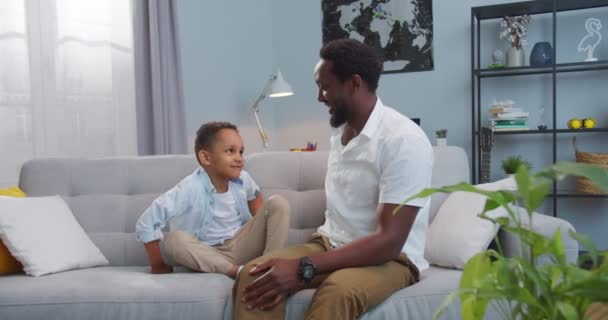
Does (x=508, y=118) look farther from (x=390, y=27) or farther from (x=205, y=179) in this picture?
(x=205, y=179)

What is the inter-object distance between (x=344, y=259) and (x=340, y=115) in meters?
0.45

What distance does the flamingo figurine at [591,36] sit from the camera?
3828mm

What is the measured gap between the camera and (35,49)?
9.30 feet

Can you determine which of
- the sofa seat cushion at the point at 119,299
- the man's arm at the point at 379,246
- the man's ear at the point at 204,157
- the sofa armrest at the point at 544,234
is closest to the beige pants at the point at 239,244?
the sofa seat cushion at the point at 119,299

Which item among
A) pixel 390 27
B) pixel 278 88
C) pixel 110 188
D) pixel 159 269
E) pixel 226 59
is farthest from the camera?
pixel 390 27

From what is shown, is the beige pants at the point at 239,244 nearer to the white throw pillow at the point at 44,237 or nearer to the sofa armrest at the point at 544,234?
the white throw pillow at the point at 44,237

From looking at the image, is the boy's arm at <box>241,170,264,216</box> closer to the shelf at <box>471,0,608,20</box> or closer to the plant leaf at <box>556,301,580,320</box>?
the plant leaf at <box>556,301,580,320</box>

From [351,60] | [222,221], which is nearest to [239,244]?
[222,221]

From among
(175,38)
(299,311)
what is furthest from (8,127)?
(299,311)

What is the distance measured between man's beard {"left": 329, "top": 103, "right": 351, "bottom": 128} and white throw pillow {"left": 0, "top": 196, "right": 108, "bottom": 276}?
1017 mm

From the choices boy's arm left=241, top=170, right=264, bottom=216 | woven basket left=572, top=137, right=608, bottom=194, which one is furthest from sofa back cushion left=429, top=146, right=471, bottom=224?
woven basket left=572, top=137, right=608, bottom=194

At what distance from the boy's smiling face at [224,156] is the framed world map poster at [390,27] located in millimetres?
2652

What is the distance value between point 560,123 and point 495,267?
3809 mm

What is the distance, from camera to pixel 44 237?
6.17 feet
